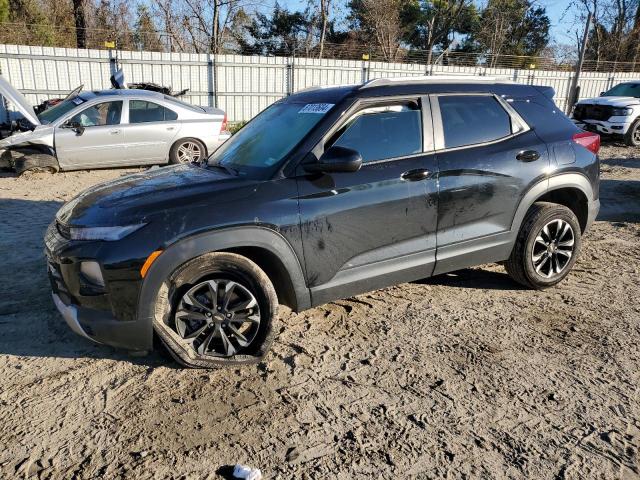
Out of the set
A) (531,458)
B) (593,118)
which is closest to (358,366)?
(531,458)

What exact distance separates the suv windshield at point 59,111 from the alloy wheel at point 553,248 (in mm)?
8476

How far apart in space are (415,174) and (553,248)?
167cm

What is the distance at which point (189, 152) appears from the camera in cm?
1046

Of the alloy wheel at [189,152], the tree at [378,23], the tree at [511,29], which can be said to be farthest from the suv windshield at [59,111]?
the tree at [511,29]

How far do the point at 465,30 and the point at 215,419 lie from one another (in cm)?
4173

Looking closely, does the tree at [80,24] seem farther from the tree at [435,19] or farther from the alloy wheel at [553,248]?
the tree at [435,19]

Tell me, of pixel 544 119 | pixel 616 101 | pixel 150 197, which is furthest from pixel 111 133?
pixel 616 101

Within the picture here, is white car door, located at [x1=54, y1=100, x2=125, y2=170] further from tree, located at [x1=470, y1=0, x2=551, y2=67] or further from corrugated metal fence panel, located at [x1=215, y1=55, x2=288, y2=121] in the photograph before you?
tree, located at [x1=470, y1=0, x2=551, y2=67]

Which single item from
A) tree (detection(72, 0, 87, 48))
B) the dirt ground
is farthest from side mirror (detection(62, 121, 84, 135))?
tree (detection(72, 0, 87, 48))

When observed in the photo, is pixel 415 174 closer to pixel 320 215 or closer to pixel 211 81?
pixel 320 215

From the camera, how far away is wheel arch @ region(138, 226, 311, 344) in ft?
10.2

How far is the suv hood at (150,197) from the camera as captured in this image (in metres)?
3.19

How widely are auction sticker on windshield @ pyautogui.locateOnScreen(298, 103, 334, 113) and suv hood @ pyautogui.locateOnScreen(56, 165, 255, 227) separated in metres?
0.81

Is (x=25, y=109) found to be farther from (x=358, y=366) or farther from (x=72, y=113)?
(x=358, y=366)
